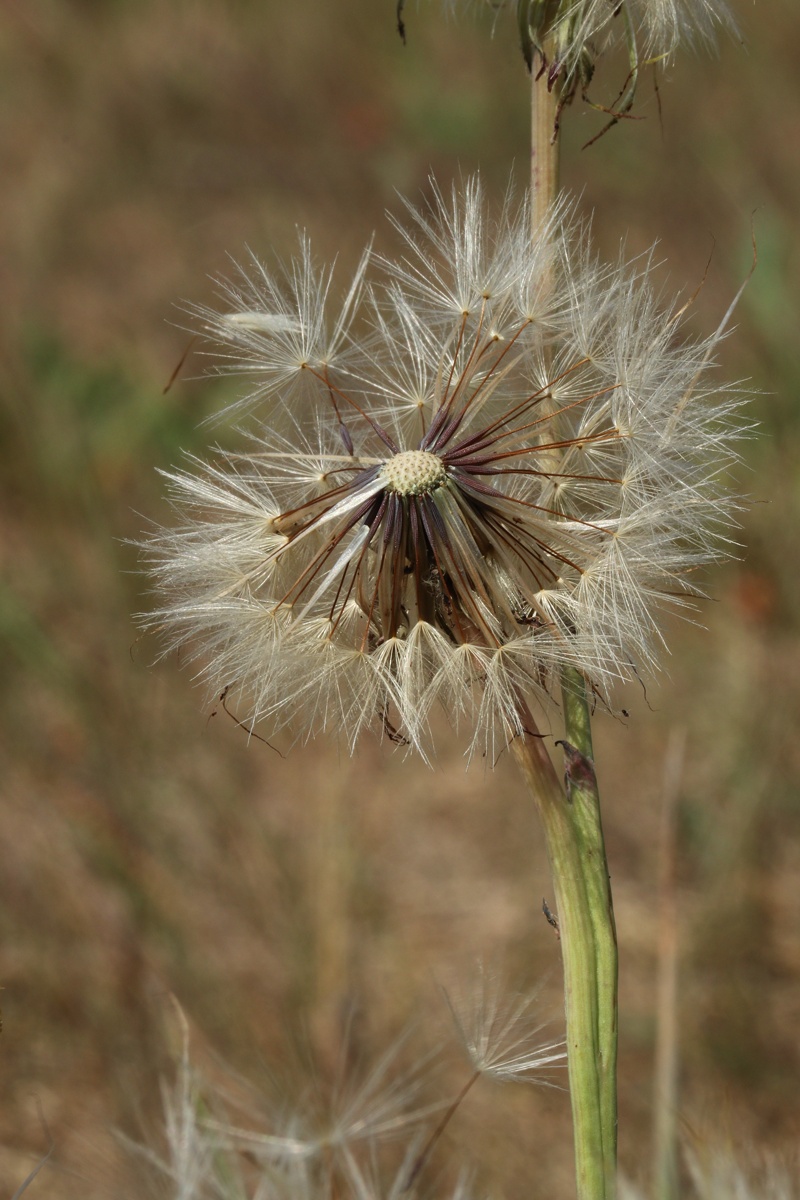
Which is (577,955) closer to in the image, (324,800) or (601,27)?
(601,27)

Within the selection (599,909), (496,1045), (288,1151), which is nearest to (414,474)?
(599,909)

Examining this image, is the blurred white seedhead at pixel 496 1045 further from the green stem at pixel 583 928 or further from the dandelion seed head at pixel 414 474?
the dandelion seed head at pixel 414 474

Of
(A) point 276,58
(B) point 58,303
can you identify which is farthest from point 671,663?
(A) point 276,58

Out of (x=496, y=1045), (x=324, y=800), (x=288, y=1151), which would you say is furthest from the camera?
(x=324, y=800)

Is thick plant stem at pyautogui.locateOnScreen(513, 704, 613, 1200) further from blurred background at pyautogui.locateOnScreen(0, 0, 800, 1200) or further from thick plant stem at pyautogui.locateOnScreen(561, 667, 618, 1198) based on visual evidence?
blurred background at pyautogui.locateOnScreen(0, 0, 800, 1200)

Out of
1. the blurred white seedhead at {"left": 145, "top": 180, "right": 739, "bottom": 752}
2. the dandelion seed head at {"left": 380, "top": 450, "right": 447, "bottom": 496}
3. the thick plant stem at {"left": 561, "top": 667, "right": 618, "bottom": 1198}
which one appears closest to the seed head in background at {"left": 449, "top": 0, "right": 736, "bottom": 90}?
the blurred white seedhead at {"left": 145, "top": 180, "right": 739, "bottom": 752}

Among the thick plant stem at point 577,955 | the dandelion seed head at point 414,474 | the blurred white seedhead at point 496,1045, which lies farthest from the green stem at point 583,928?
the dandelion seed head at point 414,474

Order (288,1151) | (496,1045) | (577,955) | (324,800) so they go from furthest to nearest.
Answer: (324,800) → (288,1151) → (496,1045) → (577,955)
